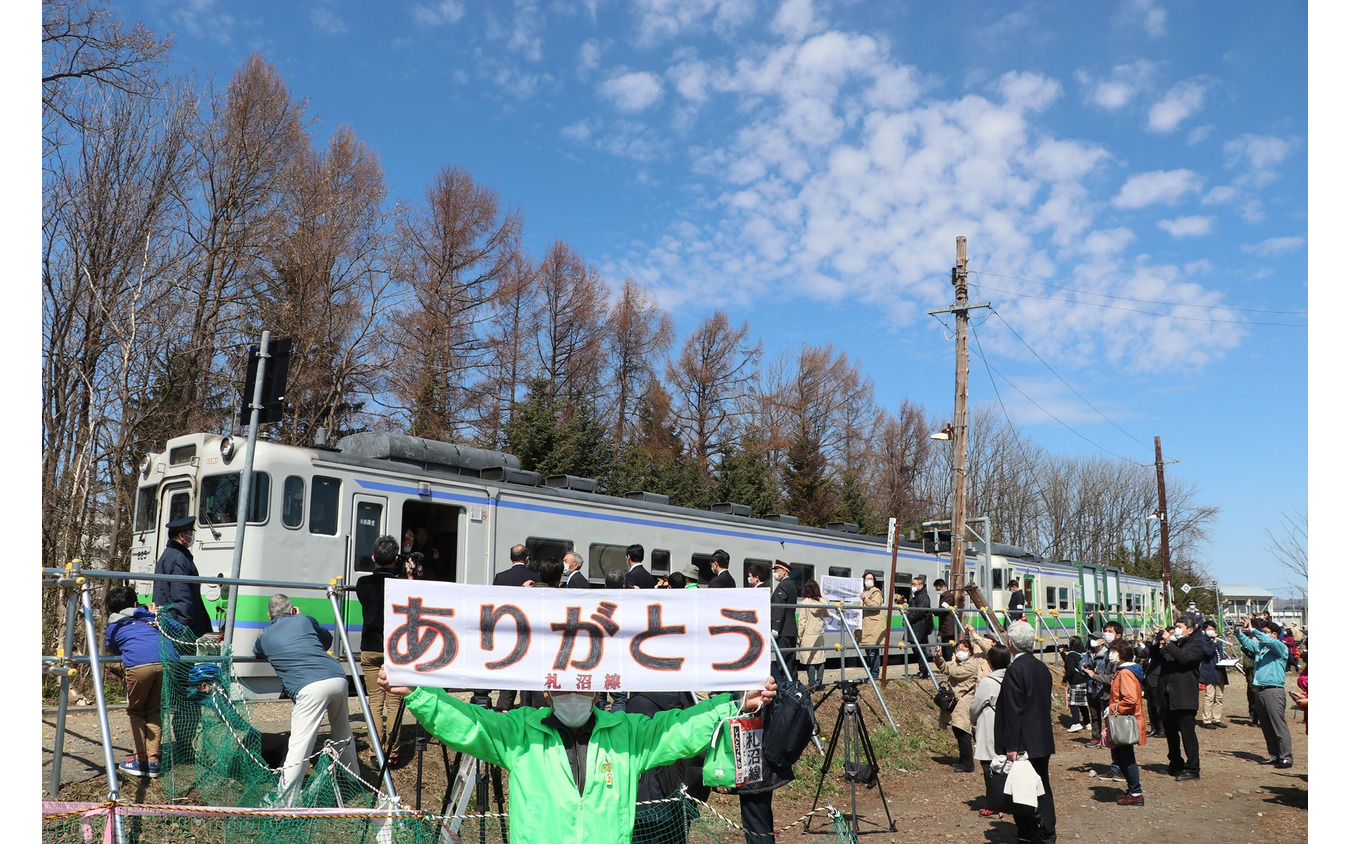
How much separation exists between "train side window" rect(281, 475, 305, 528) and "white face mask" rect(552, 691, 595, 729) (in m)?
8.53

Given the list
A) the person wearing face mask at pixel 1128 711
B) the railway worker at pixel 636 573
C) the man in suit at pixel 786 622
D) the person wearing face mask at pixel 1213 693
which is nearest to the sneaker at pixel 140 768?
the railway worker at pixel 636 573

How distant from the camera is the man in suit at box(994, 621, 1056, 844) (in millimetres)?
8406

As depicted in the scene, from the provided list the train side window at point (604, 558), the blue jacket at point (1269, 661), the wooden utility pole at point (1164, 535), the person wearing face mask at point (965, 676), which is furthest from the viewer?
the wooden utility pole at point (1164, 535)

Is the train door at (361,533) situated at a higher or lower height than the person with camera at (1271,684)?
higher

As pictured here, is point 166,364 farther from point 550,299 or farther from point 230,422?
point 550,299

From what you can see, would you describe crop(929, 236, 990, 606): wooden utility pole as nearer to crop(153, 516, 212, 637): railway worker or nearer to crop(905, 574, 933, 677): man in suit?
crop(905, 574, 933, 677): man in suit

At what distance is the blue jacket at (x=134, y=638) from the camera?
7.73m

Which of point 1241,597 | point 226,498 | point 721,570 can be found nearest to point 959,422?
point 721,570

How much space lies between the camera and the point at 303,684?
25.2 feet

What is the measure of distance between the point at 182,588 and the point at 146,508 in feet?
17.0

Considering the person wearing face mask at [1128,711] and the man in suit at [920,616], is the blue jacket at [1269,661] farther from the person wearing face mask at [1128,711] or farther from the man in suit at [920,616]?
the man in suit at [920,616]

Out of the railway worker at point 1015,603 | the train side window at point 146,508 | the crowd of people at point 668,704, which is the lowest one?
the crowd of people at point 668,704

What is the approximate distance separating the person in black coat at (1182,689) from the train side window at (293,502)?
10979 millimetres

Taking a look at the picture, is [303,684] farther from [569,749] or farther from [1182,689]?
[1182,689]
